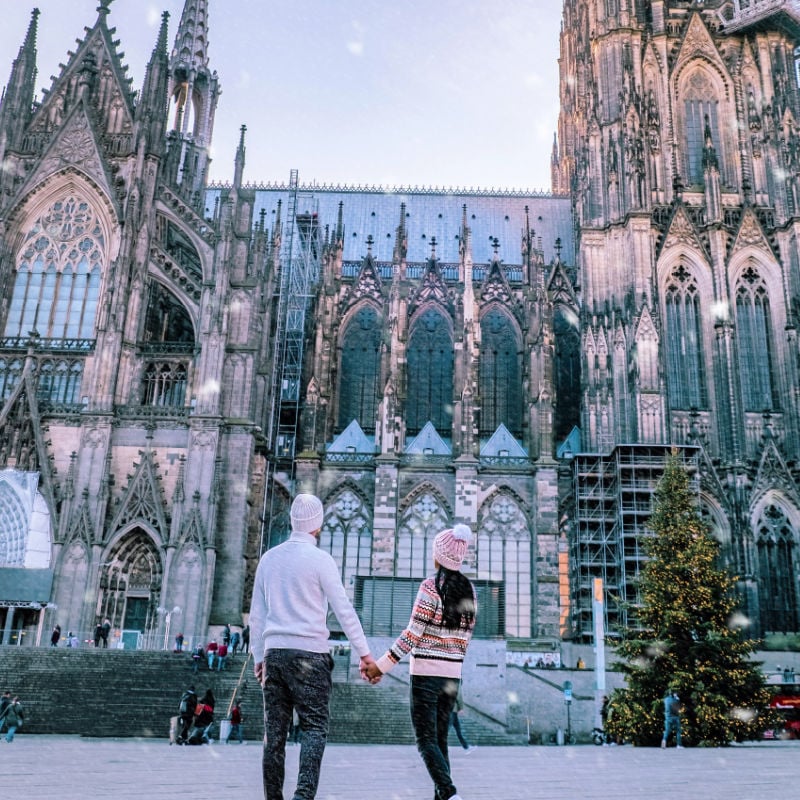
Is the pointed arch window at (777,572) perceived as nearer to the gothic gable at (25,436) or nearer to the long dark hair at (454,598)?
the gothic gable at (25,436)

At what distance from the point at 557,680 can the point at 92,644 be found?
15.1 m

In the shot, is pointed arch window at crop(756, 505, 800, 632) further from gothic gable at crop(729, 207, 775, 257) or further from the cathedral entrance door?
the cathedral entrance door

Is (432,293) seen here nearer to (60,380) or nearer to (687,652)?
(60,380)

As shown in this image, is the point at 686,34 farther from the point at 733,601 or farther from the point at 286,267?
the point at 733,601

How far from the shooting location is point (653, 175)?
3844cm

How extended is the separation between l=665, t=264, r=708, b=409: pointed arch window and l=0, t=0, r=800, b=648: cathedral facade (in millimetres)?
106

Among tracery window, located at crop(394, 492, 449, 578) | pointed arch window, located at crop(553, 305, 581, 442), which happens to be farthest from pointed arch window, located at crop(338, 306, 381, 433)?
pointed arch window, located at crop(553, 305, 581, 442)

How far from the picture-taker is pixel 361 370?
4197 cm

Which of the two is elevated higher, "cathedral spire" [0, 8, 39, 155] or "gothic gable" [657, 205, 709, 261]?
"cathedral spire" [0, 8, 39, 155]

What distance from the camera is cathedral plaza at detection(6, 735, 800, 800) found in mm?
6180

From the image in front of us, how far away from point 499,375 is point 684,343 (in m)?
8.68

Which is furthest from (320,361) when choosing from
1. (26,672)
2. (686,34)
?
(686,34)

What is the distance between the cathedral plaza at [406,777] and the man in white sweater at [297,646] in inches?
47.9

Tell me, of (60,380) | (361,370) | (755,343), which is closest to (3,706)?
(60,380)
